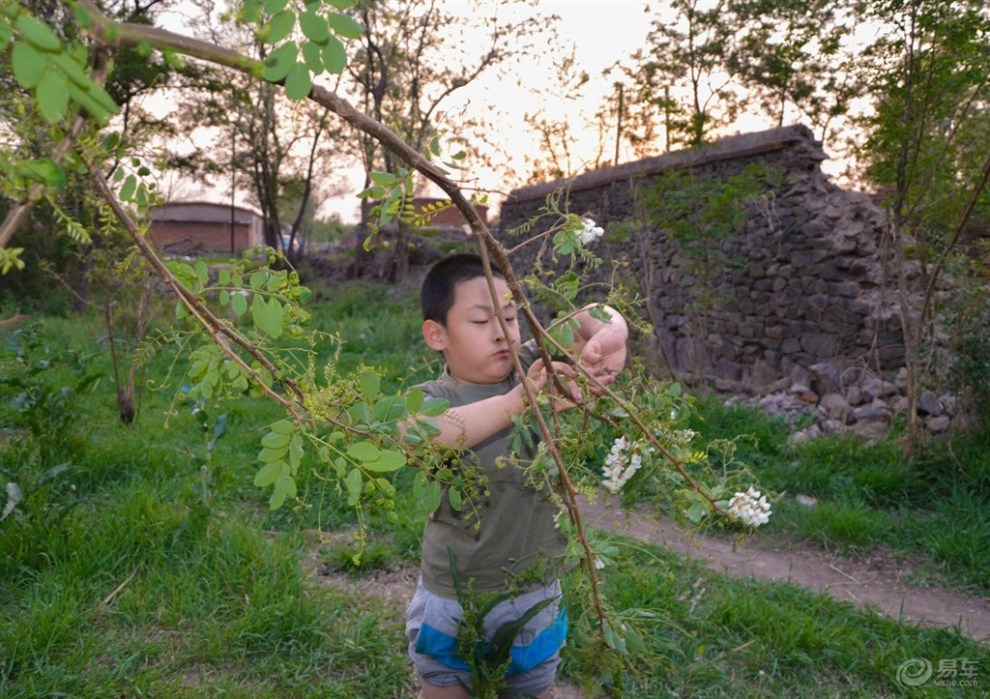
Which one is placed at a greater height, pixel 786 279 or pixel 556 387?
pixel 786 279

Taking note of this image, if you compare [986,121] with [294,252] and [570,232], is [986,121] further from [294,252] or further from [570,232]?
[294,252]

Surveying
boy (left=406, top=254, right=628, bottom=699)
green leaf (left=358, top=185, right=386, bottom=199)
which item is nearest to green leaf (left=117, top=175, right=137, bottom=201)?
green leaf (left=358, top=185, right=386, bottom=199)

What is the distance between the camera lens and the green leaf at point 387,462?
1.01 meters

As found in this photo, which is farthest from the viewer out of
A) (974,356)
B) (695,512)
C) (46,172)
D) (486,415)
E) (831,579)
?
Answer: (974,356)

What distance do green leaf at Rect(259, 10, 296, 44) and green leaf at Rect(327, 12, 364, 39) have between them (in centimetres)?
4

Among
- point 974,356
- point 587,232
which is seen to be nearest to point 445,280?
point 587,232

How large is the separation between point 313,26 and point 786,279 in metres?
7.81

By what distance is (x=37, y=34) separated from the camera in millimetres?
610

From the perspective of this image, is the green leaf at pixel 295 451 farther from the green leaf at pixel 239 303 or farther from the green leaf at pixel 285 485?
the green leaf at pixel 239 303

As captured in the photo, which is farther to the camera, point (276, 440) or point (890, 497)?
point (890, 497)

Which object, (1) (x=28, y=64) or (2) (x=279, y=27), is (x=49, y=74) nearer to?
(1) (x=28, y=64)

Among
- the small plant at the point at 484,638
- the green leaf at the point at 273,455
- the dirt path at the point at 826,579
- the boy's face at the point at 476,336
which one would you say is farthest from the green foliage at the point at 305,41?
the dirt path at the point at 826,579

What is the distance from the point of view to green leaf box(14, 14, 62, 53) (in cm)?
60

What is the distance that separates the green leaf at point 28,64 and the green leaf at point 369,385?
604 millimetres
